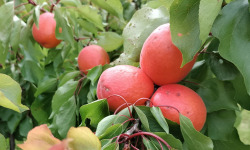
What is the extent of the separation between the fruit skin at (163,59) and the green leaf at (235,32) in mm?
112

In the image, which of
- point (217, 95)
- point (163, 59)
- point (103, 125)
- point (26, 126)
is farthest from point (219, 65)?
point (26, 126)

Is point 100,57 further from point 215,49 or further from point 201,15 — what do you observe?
point 201,15

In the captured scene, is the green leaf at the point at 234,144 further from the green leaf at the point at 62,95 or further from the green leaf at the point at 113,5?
the green leaf at the point at 113,5

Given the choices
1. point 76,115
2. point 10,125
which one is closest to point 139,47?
point 76,115

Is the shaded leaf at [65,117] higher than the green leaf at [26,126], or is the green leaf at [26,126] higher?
the shaded leaf at [65,117]

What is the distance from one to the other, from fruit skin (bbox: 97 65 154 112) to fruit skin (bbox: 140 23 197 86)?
0.12 ft

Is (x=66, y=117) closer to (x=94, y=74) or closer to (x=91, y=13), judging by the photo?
(x=94, y=74)

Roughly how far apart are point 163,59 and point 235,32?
191 millimetres

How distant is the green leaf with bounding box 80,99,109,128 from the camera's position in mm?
769

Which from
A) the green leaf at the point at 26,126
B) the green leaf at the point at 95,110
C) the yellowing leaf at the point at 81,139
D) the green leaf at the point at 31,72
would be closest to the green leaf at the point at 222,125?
the green leaf at the point at 95,110

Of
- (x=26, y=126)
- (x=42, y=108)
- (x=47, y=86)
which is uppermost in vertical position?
(x=47, y=86)

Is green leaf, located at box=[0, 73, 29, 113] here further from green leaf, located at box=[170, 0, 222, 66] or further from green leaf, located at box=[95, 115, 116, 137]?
green leaf, located at box=[170, 0, 222, 66]

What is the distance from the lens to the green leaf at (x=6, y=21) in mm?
1250

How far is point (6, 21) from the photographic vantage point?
1270mm
